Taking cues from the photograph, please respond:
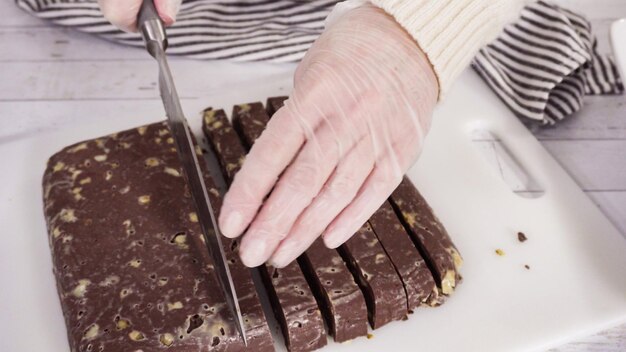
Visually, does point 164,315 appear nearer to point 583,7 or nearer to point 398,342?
point 398,342

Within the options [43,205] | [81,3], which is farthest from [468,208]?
[81,3]

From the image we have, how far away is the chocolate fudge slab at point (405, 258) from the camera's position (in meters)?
1.97

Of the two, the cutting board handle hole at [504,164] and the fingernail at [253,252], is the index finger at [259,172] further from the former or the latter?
the cutting board handle hole at [504,164]

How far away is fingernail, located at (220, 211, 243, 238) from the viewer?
1.76 meters

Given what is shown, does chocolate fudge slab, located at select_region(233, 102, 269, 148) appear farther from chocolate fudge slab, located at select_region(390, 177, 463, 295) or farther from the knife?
chocolate fudge slab, located at select_region(390, 177, 463, 295)

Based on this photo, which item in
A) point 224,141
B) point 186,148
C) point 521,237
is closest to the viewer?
point 186,148

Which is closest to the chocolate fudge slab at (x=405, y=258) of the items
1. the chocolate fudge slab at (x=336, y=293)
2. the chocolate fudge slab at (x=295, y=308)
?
the chocolate fudge slab at (x=336, y=293)

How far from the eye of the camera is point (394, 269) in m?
1.98

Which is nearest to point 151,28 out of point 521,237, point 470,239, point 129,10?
point 129,10

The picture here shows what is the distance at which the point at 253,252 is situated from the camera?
176 cm

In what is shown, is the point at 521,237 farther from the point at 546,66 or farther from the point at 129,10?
the point at 129,10

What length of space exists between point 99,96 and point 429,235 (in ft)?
5.02

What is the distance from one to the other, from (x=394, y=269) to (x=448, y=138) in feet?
2.47

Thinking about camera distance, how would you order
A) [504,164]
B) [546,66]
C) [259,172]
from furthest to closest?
[546,66], [504,164], [259,172]
